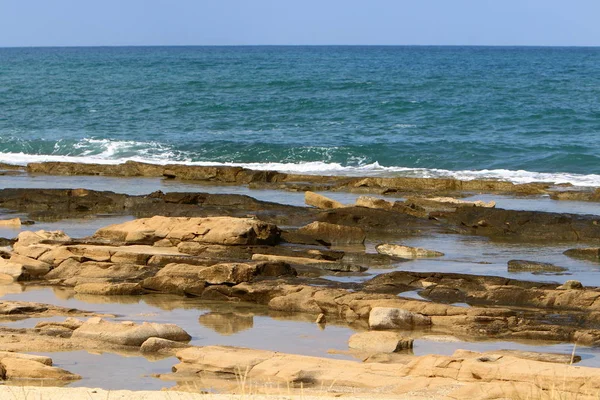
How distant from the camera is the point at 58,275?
14.7 m

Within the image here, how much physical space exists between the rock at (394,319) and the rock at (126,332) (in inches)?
84.6

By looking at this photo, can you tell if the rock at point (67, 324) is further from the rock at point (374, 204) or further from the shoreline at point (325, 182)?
the shoreline at point (325, 182)

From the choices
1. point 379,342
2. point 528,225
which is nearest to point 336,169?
point 528,225

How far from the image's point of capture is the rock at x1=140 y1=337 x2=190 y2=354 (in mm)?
10344

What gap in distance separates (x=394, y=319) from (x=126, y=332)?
9.90 feet

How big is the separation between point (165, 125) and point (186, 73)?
3039cm

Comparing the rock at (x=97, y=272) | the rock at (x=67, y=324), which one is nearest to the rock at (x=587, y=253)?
the rock at (x=97, y=272)

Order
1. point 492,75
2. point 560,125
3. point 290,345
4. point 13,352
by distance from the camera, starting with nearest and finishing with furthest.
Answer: point 13,352, point 290,345, point 560,125, point 492,75

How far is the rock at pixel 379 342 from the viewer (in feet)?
34.4

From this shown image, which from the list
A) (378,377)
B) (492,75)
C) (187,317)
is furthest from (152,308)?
(492,75)

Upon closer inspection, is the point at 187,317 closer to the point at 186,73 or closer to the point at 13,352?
the point at 13,352

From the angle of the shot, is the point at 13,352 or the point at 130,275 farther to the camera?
the point at 130,275

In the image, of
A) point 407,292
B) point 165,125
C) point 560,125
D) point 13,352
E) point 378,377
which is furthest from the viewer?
point 165,125

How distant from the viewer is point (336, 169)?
32969mm
